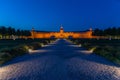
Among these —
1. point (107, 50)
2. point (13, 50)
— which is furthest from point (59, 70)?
point (107, 50)

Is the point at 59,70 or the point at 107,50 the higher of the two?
the point at 107,50

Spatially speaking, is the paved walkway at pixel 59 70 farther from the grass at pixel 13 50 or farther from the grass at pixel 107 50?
the grass at pixel 107 50

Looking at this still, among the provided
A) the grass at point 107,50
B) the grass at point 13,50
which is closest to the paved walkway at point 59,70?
the grass at point 13,50

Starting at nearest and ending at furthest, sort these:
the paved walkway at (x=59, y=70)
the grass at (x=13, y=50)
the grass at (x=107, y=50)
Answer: the paved walkway at (x=59, y=70)
the grass at (x=13, y=50)
the grass at (x=107, y=50)

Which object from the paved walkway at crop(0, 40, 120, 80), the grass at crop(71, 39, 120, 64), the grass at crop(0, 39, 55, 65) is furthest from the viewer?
the grass at crop(71, 39, 120, 64)

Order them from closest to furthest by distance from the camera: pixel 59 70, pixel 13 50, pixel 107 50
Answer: pixel 59 70 → pixel 13 50 → pixel 107 50

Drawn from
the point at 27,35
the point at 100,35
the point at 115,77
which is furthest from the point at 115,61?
the point at 27,35

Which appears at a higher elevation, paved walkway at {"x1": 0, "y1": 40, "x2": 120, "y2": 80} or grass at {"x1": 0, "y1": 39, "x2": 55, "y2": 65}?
Answer: grass at {"x1": 0, "y1": 39, "x2": 55, "y2": 65}

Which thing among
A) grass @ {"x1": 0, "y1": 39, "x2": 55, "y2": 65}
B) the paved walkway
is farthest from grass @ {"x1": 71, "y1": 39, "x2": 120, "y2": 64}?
grass @ {"x1": 0, "y1": 39, "x2": 55, "y2": 65}

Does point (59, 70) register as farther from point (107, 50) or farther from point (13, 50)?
point (107, 50)

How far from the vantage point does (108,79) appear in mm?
11906

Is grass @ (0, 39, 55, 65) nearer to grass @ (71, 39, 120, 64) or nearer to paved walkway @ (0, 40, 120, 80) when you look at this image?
paved walkway @ (0, 40, 120, 80)

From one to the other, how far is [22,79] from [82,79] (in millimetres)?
2499

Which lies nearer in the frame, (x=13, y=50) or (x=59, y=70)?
(x=59, y=70)
